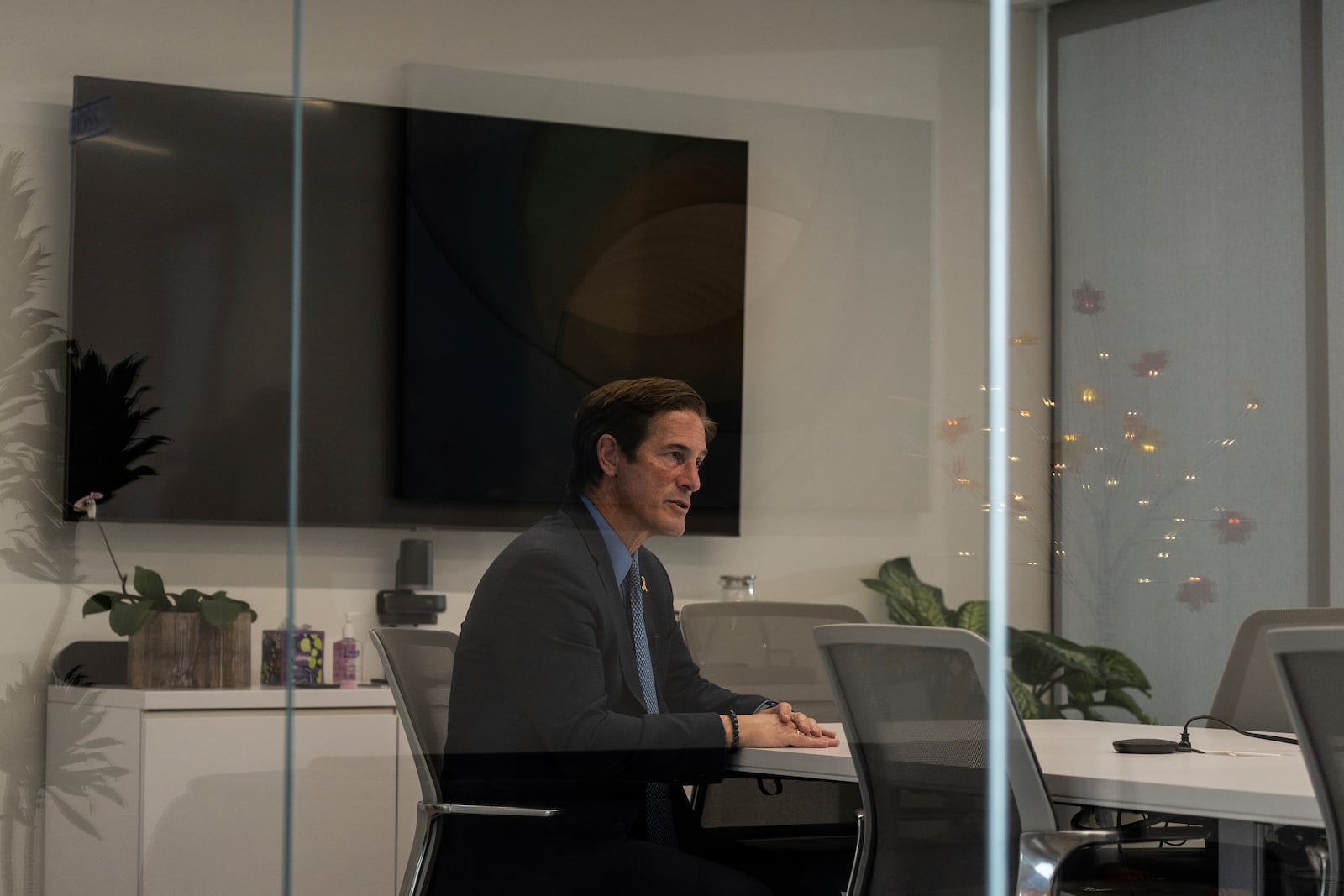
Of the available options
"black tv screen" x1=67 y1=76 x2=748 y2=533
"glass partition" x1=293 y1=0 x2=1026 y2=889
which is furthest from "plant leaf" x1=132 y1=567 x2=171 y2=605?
"glass partition" x1=293 y1=0 x2=1026 y2=889

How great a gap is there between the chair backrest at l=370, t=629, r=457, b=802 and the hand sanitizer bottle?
0.05 m

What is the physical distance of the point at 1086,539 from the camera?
9.67 ft

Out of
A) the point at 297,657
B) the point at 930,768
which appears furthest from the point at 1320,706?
the point at 297,657

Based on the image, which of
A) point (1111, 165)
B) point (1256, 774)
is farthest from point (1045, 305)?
point (1256, 774)

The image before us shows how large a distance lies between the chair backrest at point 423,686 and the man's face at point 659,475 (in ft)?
1.28

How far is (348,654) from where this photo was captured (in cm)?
289

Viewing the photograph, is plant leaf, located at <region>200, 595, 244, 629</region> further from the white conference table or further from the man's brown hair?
the white conference table

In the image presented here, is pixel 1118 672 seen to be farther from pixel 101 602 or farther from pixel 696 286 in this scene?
pixel 101 602

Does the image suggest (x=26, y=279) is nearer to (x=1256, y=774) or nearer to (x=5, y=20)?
(x=5, y=20)

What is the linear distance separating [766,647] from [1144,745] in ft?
2.22

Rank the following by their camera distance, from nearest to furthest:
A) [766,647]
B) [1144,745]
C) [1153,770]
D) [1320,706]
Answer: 1. [1320,706]
2. [1153,770]
3. [1144,745]
4. [766,647]

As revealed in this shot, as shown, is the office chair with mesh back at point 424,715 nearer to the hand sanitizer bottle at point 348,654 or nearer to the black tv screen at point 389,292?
the hand sanitizer bottle at point 348,654

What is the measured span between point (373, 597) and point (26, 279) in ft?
3.01

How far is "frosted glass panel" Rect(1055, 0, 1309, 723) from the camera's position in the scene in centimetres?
280
